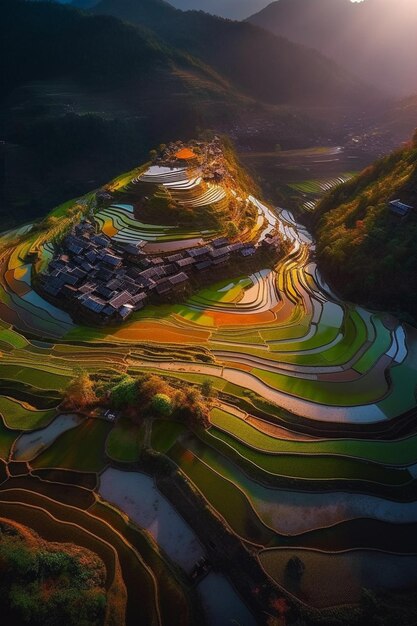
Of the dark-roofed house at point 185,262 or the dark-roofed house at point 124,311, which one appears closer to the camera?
the dark-roofed house at point 124,311

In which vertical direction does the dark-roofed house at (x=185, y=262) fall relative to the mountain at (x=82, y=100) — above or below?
below

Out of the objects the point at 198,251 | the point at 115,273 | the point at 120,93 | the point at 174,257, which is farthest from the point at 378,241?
the point at 120,93

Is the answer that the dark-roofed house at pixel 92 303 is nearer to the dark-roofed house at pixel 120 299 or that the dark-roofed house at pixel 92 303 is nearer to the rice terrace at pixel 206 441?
the rice terrace at pixel 206 441

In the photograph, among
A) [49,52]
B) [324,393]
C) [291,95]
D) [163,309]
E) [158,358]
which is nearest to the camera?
[324,393]

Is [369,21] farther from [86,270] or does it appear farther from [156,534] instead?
[156,534]

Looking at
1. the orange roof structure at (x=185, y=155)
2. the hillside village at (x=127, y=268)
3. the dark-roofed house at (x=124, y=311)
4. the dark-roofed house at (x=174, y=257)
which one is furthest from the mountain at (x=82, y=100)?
the dark-roofed house at (x=124, y=311)

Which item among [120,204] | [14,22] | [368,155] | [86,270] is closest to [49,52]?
[14,22]

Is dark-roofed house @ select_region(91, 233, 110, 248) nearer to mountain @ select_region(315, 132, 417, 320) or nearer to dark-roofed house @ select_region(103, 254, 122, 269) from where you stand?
dark-roofed house @ select_region(103, 254, 122, 269)
